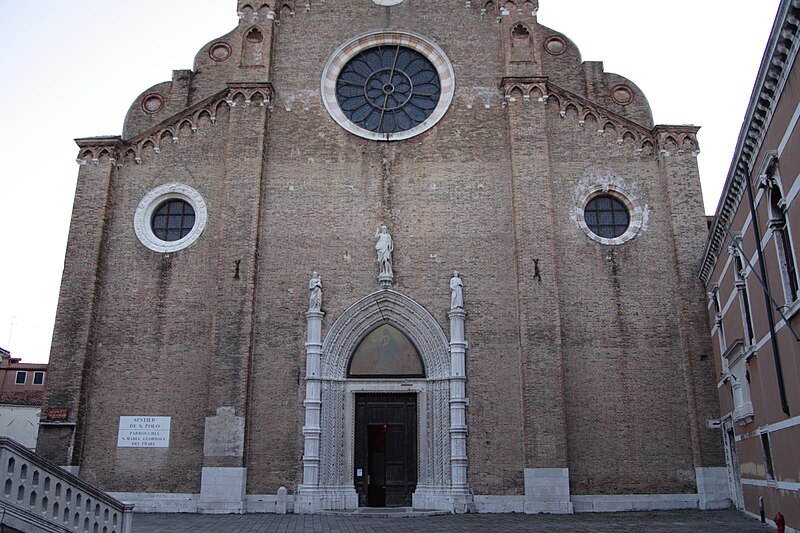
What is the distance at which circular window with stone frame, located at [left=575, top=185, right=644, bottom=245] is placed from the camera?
57.4 feet

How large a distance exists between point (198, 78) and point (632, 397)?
13.4 meters

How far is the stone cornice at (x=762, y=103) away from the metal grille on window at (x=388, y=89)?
8.00m

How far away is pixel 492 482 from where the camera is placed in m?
15.8

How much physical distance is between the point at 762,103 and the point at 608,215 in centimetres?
756

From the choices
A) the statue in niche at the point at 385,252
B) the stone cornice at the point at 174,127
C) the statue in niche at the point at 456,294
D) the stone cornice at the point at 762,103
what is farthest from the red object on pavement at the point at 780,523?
the stone cornice at the point at 174,127

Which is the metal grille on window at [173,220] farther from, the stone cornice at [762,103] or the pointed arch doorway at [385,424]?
the stone cornice at [762,103]

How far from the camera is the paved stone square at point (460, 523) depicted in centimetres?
1230

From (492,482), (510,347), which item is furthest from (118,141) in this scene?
(492,482)

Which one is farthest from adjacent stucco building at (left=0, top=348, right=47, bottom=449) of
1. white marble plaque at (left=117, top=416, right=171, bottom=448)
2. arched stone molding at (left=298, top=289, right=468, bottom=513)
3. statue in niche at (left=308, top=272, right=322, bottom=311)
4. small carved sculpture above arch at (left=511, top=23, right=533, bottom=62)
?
small carved sculpture above arch at (left=511, top=23, right=533, bottom=62)

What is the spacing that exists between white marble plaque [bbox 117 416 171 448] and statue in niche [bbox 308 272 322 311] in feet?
13.4

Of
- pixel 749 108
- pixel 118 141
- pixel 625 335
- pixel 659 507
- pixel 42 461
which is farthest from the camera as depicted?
pixel 118 141

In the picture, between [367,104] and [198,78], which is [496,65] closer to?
[367,104]

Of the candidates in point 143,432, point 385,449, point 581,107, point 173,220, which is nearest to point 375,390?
point 385,449

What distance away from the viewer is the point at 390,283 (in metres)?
17.1
